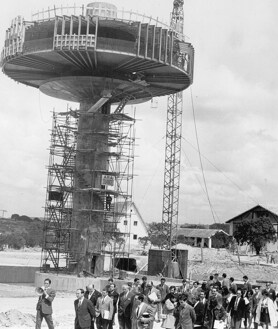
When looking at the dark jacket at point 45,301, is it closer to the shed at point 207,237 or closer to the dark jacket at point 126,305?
the dark jacket at point 126,305

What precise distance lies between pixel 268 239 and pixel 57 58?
1924 inches

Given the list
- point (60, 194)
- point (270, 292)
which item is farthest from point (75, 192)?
point (270, 292)

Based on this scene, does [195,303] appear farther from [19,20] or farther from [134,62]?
[19,20]

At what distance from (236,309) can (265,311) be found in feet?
4.21

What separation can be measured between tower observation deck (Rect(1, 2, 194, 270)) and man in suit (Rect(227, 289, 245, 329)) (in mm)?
23530

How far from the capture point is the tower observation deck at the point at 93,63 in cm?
4331

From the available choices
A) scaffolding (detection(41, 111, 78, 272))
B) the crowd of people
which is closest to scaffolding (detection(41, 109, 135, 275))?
scaffolding (detection(41, 111, 78, 272))

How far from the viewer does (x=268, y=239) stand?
84.6m

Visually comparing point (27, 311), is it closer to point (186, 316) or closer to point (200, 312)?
point (200, 312)

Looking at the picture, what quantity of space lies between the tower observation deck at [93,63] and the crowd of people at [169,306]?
855 inches

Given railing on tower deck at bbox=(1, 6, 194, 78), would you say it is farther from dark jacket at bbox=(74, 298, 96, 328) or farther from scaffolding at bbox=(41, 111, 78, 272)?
dark jacket at bbox=(74, 298, 96, 328)

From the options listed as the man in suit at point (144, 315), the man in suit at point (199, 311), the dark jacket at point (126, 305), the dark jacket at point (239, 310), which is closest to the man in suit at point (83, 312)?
the man in suit at point (144, 315)

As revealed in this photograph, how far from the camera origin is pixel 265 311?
2248 cm

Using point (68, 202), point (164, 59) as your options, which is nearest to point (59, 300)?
point (68, 202)
